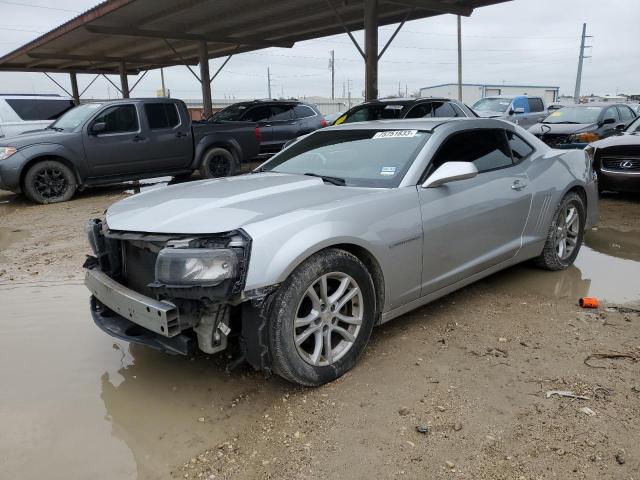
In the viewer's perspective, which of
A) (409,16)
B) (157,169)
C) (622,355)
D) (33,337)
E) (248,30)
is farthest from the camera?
(248,30)

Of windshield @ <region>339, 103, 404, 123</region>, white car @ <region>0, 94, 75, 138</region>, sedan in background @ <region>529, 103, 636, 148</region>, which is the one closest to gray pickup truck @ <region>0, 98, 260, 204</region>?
windshield @ <region>339, 103, 404, 123</region>

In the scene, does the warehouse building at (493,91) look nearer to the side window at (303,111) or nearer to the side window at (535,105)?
the side window at (535,105)

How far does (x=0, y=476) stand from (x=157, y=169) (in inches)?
324

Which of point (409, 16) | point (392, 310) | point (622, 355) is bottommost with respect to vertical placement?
point (622, 355)

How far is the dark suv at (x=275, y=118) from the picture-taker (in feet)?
40.1

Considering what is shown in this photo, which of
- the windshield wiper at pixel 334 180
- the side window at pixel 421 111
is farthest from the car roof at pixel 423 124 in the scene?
the side window at pixel 421 111

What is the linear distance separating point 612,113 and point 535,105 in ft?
21.9

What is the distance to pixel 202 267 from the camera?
2.48m

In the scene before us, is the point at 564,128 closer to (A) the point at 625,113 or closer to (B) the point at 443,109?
(A) the point at 625,113

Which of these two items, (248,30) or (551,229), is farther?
(248,30)

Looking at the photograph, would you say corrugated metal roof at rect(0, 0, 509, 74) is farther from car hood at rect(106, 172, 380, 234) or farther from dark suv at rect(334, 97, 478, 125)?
car hood at rect(106, 172, 380, 234)

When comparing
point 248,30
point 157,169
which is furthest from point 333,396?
point 248,30

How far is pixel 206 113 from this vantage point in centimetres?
1848

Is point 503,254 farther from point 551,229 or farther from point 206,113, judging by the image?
point 206,113
